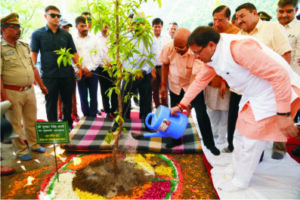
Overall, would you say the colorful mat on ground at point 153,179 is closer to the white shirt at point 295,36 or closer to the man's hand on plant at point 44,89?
the man's hand on plant at point 44,89

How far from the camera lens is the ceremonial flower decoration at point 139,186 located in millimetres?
1805

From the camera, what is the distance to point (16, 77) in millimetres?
2201

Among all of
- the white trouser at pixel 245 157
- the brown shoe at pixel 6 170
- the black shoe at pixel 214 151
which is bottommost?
the brown shoe at pixel 6 170

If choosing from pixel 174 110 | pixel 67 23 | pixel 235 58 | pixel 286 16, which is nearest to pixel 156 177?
pixel 174 110

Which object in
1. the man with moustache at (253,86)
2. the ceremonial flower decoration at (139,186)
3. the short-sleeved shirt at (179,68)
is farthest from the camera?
the short-sleeved shirt at (179,68)

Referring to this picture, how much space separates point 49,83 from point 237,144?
252 cm

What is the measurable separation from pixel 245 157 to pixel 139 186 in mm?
971

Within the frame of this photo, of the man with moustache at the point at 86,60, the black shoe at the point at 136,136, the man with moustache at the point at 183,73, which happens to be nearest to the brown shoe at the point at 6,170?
the black shoe at the point at 136,136

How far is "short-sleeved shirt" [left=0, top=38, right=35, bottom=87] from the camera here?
2.15 meters

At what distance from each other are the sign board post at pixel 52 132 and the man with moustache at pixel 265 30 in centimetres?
202

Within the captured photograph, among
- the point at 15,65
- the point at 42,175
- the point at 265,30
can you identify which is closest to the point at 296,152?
the point at 265,30

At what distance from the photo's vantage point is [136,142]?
272 cm

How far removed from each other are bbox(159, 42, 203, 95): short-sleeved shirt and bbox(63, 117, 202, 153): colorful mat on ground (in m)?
0.70

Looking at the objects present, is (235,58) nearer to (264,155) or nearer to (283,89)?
(283,89)
